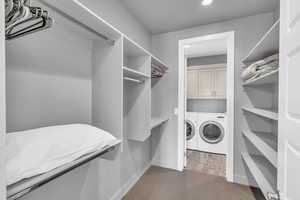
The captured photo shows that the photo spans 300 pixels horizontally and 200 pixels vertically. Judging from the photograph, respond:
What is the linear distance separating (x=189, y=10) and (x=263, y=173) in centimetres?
228

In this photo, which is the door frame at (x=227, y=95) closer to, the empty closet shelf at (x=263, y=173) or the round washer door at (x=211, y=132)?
the empty closet shelf at (x=263, y=173)

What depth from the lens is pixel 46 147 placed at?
635 millimetres

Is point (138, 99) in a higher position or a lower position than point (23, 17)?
lower

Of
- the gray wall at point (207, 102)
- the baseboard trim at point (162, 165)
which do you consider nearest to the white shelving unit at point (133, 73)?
the baseboard trim at point (162, 165)

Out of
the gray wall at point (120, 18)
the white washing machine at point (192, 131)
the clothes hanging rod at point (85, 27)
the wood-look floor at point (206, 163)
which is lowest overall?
the wood-look floor at point (206, 163)

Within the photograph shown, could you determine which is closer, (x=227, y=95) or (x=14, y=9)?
(x=14, y=9)

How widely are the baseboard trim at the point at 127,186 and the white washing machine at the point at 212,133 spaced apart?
6.03 ft

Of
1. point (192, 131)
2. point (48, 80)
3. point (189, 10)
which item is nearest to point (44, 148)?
point (48, 80)

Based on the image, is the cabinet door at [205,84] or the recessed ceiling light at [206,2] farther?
the cabinet door at [205,84]

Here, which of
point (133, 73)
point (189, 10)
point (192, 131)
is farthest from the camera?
point (192, 131)

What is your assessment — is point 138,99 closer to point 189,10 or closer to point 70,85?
point 70,85

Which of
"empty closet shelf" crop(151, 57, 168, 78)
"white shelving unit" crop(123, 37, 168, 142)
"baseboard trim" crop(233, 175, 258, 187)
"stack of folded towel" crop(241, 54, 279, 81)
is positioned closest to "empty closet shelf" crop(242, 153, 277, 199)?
"baseboard trim" crop(233, 175, 258, 187)

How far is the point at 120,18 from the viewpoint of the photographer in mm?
1781

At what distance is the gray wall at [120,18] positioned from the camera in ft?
4.67
